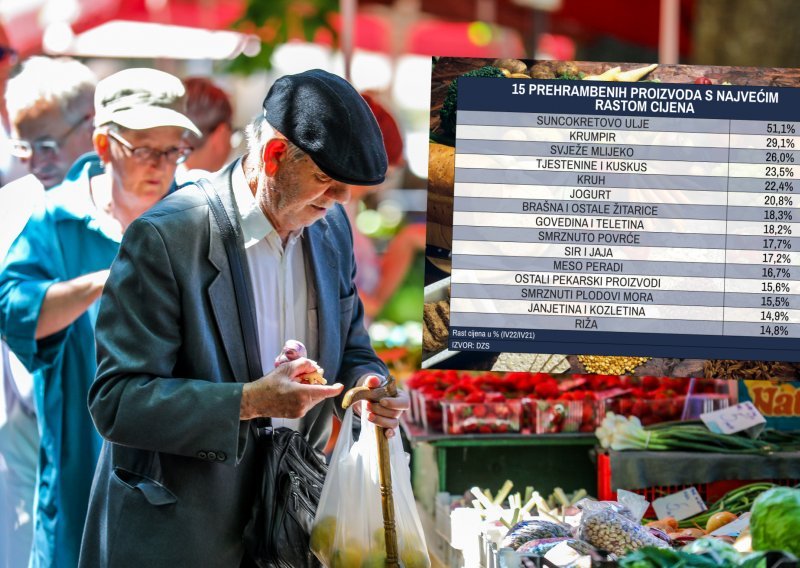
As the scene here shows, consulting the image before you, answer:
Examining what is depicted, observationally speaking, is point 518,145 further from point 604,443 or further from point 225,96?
point 225,96

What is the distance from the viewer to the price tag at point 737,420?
4008 mm

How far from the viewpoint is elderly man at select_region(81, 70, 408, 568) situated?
8.09ft

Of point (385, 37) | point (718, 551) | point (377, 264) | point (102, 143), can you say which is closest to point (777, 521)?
point (718, 551)

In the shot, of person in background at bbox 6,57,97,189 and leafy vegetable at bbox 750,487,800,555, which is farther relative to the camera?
person in background at bbox 6,57,97,189

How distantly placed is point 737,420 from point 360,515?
1.98m

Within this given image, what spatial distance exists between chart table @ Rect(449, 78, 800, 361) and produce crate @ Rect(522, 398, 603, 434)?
1.41 m

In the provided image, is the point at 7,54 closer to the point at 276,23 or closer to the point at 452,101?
the point at 452,101

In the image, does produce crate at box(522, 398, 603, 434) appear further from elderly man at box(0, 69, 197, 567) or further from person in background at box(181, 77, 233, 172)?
person in background at box(181, 77, 233, 172)

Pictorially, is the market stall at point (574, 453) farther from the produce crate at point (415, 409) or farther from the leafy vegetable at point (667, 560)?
the leafy vegetable at point (667, 560)

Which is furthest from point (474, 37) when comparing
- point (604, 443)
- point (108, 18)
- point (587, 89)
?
point (587, 89)

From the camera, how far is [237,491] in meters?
2.65

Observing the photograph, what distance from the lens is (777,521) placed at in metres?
2.37

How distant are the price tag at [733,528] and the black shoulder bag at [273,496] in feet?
4.27

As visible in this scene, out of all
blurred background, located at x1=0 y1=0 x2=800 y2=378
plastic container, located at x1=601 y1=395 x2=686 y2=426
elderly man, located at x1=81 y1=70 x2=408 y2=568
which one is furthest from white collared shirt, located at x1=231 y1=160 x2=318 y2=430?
blurred background, located at x1=0 y1=0 x2=800 y2=378
